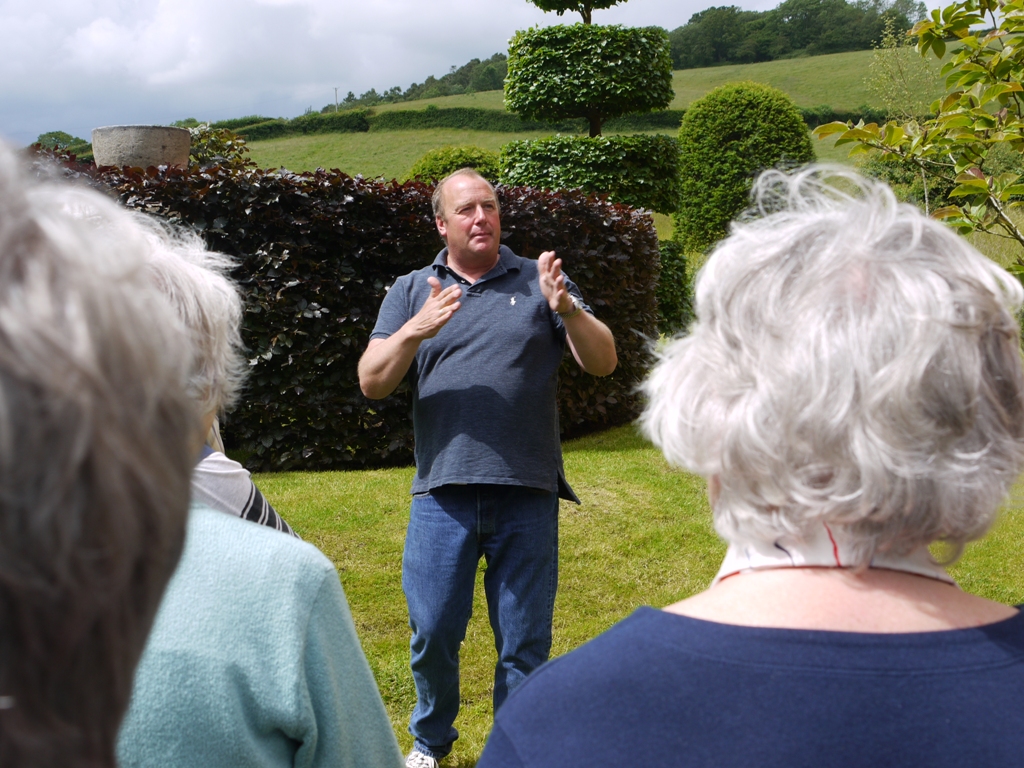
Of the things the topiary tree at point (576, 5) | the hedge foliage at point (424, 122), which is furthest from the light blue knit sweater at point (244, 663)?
the hedge foliage at point (424, 122)

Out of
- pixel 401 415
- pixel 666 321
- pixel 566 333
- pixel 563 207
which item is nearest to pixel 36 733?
pixel 566 333

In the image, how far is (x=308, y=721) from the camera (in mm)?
1269

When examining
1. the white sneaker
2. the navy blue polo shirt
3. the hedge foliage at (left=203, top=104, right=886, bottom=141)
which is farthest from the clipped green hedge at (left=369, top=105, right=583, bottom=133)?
the white sneaker

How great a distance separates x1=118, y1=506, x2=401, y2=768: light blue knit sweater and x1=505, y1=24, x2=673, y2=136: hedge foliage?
10545mm

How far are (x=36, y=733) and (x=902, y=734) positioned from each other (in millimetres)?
859

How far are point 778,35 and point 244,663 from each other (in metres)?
79.5

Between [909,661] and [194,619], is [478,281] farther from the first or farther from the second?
[909,661]

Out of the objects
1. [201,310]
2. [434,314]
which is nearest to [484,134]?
[434,314]

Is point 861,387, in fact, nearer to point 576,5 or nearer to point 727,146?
point 576,5

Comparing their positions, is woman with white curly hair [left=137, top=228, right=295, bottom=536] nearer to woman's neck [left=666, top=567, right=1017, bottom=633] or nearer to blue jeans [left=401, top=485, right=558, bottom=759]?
woman's neck [left=666, top=567, right=1017, bottom=633]

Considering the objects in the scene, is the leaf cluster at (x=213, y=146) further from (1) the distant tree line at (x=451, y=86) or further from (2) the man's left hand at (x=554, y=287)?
(1) the distant tree line at (x=451, y=86)

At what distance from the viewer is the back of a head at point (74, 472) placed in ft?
1.56

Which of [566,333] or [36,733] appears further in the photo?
[566,333]

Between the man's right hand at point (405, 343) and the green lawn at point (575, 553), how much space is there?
1.59m
